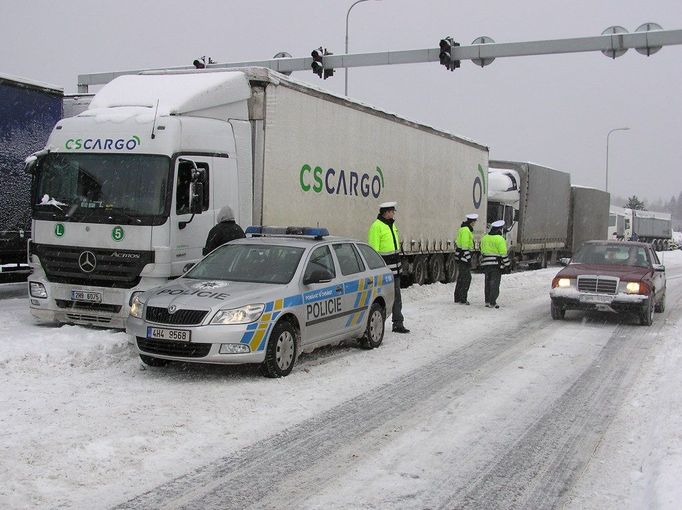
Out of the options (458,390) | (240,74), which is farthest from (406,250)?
(458,390)

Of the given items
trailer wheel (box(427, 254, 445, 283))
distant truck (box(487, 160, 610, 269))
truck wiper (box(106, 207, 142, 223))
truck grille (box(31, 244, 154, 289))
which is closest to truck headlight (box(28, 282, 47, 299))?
truck grille (box(31, 244, 154, 289))

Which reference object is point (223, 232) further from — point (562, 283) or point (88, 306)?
point (562, 283)

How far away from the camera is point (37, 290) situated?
10477 millimetres

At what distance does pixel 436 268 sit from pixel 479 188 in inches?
165

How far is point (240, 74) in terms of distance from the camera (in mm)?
11477

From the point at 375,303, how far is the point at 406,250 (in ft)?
24.8

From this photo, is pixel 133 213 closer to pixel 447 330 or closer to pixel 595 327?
pixel 447 330

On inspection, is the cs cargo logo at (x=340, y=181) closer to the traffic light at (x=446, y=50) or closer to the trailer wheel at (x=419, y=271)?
the trailer wheel at (x=419, y=271)

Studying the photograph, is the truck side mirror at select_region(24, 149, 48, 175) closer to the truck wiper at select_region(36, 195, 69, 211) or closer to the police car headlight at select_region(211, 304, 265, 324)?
the truck wiper at select_region(36, 195, 69, 211)

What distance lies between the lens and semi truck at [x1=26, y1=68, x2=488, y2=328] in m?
10.0

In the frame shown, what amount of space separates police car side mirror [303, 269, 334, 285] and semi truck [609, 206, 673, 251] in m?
45.3

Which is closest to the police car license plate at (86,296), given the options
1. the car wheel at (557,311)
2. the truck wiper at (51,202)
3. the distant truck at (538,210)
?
the truck wiper at (51,202)

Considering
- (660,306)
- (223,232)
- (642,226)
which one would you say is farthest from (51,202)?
(642,226)

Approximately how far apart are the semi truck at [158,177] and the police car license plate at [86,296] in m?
0.02
